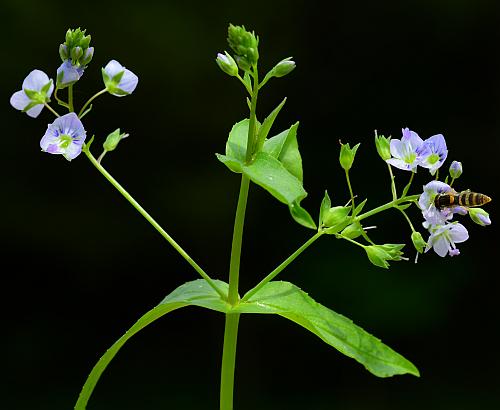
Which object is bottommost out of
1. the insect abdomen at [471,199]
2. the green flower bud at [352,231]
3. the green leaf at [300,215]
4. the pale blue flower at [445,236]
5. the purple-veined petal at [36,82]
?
the green leaf at [300,215]

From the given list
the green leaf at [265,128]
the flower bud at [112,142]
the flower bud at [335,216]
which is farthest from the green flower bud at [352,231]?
the flower bud at [112,142]

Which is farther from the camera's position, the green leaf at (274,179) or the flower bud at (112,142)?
the flower bud at (112,142)

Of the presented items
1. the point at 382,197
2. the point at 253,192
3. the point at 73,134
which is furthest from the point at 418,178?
the point at 73,134

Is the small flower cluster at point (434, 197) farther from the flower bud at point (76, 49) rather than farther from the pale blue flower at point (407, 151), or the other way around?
the flower bud at point (76, 49)

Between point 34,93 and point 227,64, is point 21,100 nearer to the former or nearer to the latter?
point 34,93

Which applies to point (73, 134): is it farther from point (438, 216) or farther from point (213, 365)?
point (213, 365)
